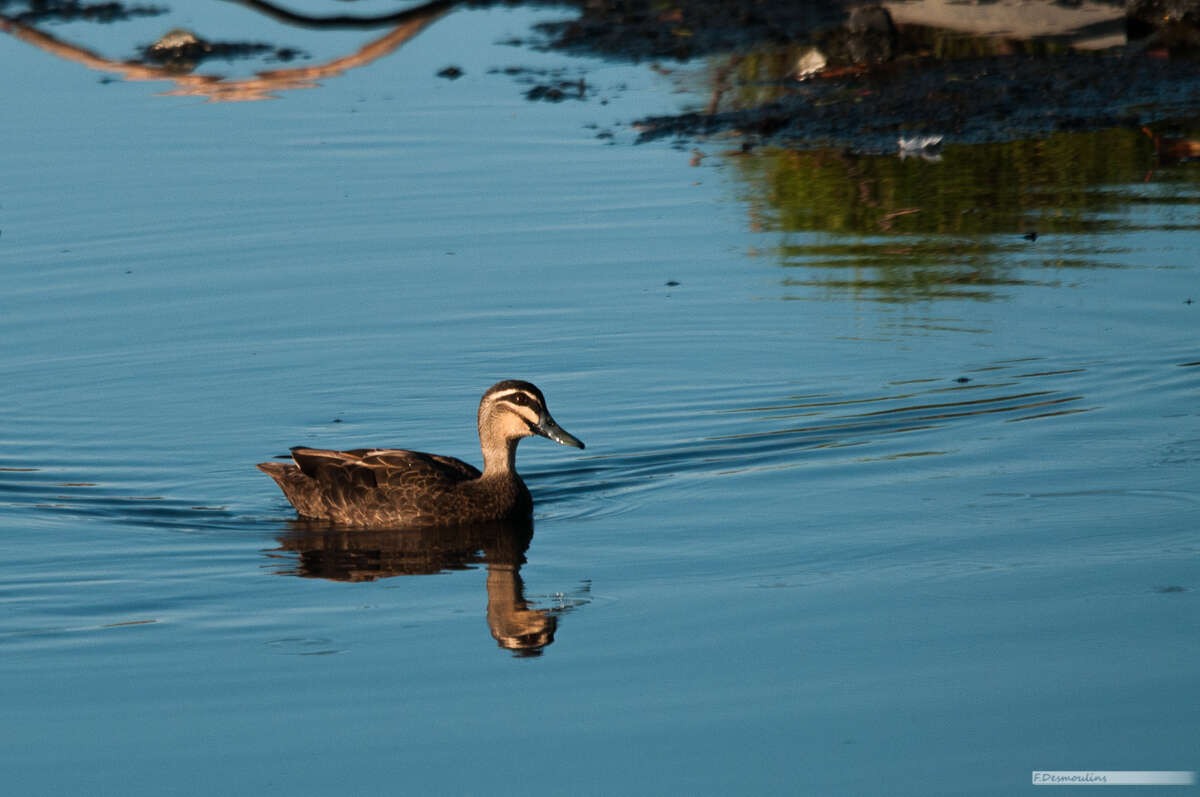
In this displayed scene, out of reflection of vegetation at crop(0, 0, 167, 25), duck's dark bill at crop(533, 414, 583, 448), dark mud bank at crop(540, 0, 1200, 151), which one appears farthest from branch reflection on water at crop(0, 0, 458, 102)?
duck's dark bill at crop(533, 414, 583, 448)

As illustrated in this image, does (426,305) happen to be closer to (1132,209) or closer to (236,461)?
(236,461)

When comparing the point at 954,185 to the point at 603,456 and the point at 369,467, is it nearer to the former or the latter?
the point at 603,456

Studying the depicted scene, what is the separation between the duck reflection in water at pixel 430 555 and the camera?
28.6 feet

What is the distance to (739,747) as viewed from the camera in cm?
692

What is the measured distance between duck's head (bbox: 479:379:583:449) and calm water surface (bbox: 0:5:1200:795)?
0.49 meters

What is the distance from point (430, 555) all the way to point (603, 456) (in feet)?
5.05

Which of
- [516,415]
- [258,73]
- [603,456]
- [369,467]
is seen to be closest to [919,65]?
[258,73]

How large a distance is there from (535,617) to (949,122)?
1163 centimetres

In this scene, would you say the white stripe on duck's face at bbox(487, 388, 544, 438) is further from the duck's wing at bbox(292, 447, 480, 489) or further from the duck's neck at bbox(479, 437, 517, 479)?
the duck's wing at bbox(292, 447, 480, 489)

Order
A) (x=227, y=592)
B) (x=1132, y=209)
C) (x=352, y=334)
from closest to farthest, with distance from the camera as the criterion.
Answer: (x=227, y=592), (x=352, y=334), (x=1132, y=209)

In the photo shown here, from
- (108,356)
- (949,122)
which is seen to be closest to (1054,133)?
(949,122)

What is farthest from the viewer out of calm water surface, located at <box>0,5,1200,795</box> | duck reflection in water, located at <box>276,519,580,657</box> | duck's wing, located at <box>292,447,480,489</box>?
duck's wing, located at <box>292,447,480,489</box>

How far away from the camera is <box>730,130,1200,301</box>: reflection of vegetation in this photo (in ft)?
46.2

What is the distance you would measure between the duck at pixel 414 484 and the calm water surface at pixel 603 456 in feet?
0.66
